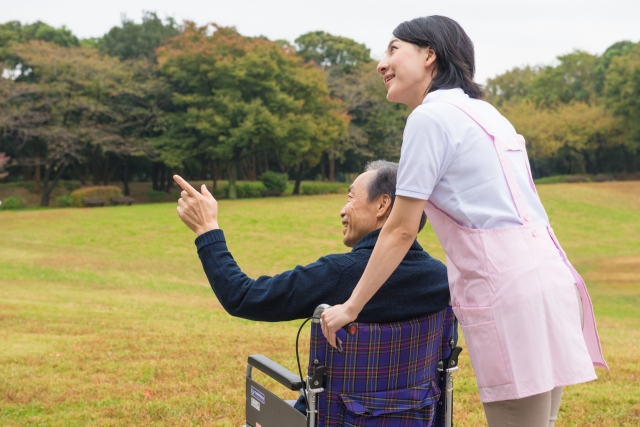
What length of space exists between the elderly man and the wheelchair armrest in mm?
213

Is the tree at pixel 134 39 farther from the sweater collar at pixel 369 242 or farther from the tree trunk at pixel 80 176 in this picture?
the sweater collar at pixel 369 242

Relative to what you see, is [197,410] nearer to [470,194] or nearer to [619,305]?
[470,194]

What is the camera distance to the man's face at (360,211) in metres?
2.16

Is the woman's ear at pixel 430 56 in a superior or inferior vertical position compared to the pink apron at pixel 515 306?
superior

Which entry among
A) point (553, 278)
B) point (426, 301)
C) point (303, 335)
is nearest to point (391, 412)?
point (426, 301)

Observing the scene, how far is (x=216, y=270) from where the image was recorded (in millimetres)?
1978

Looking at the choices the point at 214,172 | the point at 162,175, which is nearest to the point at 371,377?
the point at 214,172

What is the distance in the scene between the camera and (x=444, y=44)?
186 centimetres

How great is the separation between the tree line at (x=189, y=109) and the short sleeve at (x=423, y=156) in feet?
90.5

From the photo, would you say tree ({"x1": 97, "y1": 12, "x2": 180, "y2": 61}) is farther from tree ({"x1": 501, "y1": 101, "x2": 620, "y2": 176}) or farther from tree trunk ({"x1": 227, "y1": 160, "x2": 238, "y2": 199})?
tree ({"x1": 501, "y1": 101, "x2": 620, "y2": 176})

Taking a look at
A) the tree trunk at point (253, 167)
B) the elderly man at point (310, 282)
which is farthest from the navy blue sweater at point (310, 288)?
the tree trunk at point (253, 167)

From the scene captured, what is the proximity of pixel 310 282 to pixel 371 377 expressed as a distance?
1.02 feet

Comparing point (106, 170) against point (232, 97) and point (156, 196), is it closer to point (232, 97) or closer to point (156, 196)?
point (156, 196)

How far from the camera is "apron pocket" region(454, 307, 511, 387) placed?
1713mm
